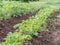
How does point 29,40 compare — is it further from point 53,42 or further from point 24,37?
point 53,42

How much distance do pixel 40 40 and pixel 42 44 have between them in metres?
0.37

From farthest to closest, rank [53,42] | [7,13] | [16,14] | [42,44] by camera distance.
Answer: [16,14] < [7,13] < [53,42] < [42,44]

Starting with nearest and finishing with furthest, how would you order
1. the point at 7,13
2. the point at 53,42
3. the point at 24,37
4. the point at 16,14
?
1. the point at 24,37
2. the point at 53,42
3. the point at 7,13
4. the point at 16,14

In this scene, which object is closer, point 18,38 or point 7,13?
point 18,38

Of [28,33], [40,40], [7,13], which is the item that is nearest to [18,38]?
[28,33]

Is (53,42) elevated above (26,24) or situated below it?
below

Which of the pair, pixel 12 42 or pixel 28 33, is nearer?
pixel 12 42

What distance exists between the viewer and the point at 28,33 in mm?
6301

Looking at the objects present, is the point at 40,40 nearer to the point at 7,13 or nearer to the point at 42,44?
the point at 42,44

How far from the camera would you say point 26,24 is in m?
6.88

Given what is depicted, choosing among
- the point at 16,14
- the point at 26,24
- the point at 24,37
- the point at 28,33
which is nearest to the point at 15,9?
the point at 16,14

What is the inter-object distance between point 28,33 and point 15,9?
11.6ft

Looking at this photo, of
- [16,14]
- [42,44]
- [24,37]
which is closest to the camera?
[24,37]

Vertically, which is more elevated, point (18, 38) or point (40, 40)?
point (18, 38)
